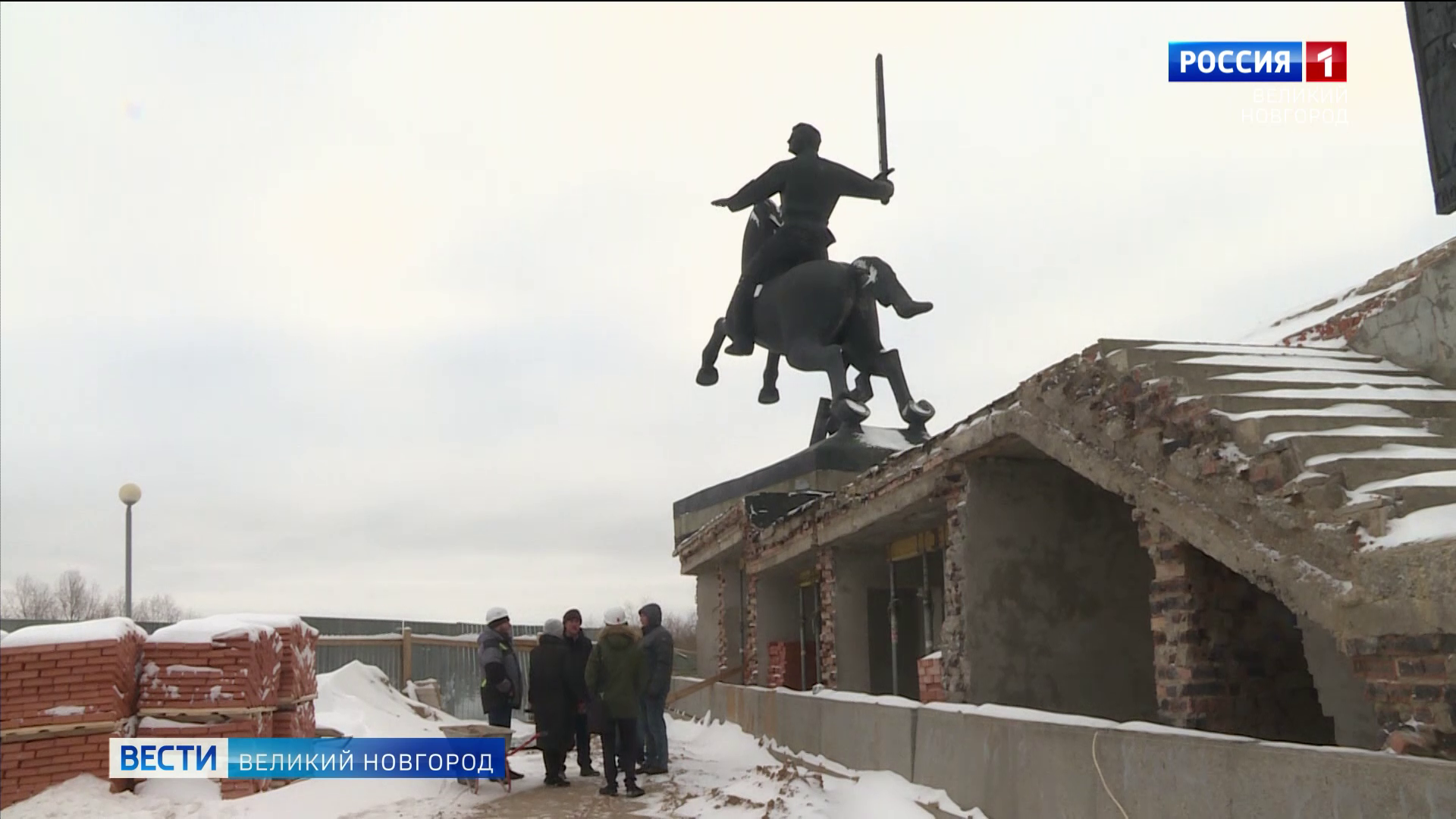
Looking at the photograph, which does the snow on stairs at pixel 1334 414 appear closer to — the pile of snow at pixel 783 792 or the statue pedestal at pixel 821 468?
the pile of snow at pixel 783 792

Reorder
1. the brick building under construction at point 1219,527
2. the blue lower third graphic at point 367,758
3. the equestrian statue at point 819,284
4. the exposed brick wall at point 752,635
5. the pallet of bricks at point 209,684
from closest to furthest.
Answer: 1. the brick building under construction at point 1219,527
2. the blue lower third graphic at point 367,758
3. the pallet of bricks at point 209,684
4. the equestrian statue at point 819,284
5. the exposed brick wall at point 752,635

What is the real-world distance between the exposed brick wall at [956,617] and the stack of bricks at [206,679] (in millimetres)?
5961

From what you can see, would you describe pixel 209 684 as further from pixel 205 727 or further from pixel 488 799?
pixel 488 799

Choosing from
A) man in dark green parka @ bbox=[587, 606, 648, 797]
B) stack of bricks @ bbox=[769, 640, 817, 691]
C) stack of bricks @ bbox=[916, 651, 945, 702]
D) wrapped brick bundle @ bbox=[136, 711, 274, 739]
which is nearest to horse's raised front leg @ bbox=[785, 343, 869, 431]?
stack of bricks @ bbox=[769, 640, 817, 691]

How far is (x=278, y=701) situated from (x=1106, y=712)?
748 centimetres

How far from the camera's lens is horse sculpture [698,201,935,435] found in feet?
46.1

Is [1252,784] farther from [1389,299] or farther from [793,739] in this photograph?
[793,739]

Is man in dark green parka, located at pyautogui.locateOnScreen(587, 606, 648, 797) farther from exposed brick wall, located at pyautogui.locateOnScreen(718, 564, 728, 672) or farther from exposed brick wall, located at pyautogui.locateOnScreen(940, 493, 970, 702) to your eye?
exposed brick wall, located at pyautogui.locateOnScreen(718, 564, 728, 672)

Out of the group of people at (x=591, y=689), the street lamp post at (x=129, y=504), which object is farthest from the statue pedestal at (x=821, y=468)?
the street lamp post at (x=129, y=504)

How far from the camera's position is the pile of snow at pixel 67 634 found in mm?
10055

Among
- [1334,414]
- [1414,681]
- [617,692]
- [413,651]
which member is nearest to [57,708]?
[617,692]

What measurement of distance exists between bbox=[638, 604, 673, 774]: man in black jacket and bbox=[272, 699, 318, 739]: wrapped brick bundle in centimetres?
331

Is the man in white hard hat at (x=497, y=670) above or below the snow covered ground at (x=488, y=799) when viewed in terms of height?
above

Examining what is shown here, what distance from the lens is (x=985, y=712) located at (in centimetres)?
734
